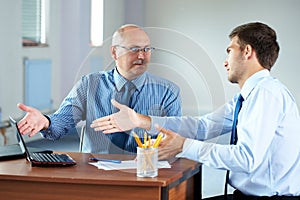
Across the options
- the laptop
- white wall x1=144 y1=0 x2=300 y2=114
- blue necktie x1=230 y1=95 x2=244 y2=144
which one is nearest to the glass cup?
the laptop

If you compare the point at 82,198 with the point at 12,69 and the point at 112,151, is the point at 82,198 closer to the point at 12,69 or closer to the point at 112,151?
the point at 112,151

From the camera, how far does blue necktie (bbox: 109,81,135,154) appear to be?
8.80 feet

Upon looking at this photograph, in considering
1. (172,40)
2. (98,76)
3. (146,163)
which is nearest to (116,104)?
(98,76)

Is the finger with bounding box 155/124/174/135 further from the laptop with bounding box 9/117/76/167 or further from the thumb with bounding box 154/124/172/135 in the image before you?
the laptop with bounding box 9/117/76/167

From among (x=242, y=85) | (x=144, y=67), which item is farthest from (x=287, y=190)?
(x=144, y=67)

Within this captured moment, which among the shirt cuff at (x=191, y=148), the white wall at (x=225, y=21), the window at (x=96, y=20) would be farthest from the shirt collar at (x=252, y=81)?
the white wall at (x=225, y=21)

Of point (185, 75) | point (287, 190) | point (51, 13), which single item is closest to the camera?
point (287, 190)

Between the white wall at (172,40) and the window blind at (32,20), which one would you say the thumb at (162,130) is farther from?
the window blind at (32,20)

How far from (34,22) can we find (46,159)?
4.78 metres

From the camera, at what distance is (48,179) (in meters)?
2.13

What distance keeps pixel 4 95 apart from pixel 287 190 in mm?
4322

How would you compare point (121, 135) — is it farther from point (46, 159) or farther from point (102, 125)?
point (46, 159)

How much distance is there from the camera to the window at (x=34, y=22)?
6770 millimetres

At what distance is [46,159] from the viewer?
2.39 metres
